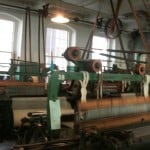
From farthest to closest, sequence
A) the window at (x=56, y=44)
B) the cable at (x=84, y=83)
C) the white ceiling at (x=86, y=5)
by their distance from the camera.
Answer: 1. the window at (x=56, y=44)
2. the white ceiling at (x=86, y=5)
3. the cable at (x=84, y=83)

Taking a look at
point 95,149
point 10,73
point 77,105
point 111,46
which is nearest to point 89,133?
point 95,149

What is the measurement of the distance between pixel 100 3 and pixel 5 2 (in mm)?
2857

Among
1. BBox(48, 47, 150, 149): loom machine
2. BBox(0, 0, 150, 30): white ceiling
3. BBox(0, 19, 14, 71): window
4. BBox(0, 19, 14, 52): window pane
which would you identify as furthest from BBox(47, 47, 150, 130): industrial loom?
BBox(0, 19, 14, 52): window pane

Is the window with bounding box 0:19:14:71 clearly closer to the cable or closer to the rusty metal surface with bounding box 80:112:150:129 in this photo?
the rusty metal surface with bounding box 80:112:150:129

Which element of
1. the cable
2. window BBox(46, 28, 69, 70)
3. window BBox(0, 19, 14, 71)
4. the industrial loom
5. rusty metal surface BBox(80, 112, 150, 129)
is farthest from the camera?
window BBox(46, 28, 69, 70)

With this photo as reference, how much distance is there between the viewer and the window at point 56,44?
29.5 ft

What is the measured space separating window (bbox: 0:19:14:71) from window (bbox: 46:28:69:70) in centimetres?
127

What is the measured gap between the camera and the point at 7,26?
A: 27.2 ft

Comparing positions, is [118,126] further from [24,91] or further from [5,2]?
[5,2]

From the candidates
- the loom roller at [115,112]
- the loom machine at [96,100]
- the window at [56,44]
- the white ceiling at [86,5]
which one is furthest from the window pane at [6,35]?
the loom roller at [115,112]

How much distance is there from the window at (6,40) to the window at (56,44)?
1.27 metres

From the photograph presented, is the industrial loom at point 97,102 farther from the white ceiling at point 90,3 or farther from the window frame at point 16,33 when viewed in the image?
the window frame at point 16,33

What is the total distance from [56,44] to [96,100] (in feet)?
22.6

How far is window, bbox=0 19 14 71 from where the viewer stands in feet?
26.5
